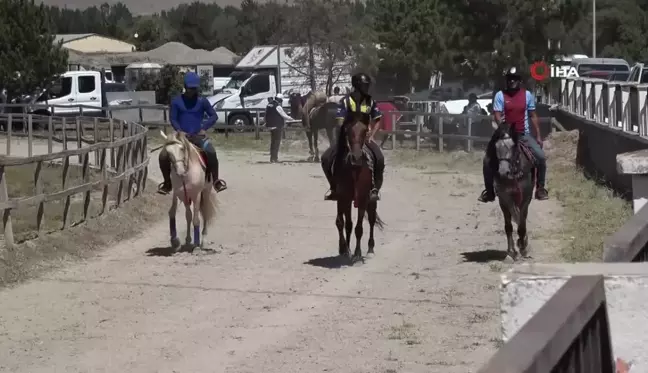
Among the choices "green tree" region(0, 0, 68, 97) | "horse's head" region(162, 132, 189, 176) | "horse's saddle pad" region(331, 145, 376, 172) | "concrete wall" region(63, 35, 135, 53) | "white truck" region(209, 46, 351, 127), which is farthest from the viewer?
"concrete wall" region(63, 35, 135, 53)

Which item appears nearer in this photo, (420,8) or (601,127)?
(601,127)

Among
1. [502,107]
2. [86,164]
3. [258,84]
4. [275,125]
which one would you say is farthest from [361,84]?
[258,84]

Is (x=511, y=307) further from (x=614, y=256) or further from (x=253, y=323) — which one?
(x=253, y=323)

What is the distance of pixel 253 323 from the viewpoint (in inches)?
424

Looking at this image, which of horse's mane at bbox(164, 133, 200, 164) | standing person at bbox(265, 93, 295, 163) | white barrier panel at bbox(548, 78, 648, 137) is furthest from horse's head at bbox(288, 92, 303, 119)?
horse's mane at bbox(164, 133, 200, 164)

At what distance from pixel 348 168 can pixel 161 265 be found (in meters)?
2.73

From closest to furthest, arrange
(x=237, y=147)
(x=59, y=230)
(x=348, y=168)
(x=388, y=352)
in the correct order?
(x=388, y=352) < (x=348, y=168) < (x=59, y=230) < (x=237, y=147)

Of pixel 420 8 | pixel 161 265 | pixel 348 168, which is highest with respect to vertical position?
pixel 420 8

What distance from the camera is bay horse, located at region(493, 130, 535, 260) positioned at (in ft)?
43.7

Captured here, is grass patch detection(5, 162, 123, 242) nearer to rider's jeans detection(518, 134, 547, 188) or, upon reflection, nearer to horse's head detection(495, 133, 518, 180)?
horse's head detection(495, 133, 518, 180)

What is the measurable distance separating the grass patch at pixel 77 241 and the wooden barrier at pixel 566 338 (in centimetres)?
936

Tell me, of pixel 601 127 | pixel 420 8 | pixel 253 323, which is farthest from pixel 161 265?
pixel 420 8

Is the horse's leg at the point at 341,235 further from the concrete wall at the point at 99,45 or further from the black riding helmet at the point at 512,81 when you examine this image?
the concrete wall at the point at 99,45

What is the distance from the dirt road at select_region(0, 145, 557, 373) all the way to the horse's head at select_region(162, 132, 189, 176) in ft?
3.92
